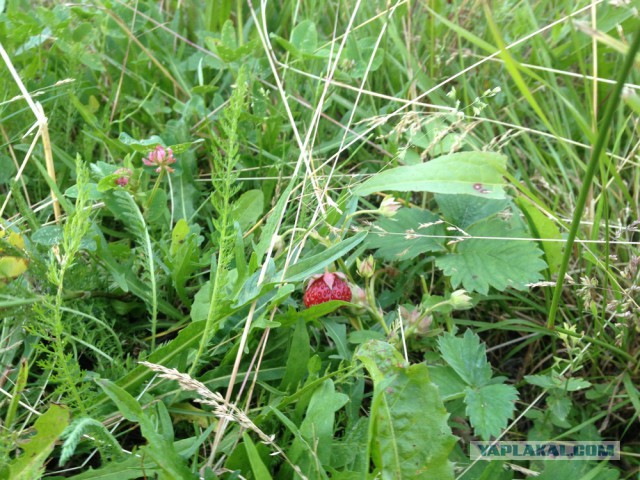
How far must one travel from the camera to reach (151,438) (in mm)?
1051

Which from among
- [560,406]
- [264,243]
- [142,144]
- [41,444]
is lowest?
[560,406]

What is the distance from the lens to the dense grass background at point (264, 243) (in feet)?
3.86

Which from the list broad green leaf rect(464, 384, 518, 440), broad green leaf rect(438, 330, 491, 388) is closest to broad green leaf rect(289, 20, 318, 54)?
broad green leaf rect(438, 330, 491, 388)

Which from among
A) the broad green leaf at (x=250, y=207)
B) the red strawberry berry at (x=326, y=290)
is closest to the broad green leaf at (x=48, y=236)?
the broad green leaf at (x=250, y=207)

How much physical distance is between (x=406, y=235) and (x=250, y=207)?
1.26ft

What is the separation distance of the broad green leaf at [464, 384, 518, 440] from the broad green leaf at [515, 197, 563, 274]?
359 millimetres

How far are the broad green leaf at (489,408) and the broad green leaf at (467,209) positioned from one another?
40cm

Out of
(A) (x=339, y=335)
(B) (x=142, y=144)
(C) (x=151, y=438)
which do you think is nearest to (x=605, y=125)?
(A) (x=339, y=335)

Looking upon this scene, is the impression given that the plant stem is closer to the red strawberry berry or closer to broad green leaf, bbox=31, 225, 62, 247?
the red strawberry berry

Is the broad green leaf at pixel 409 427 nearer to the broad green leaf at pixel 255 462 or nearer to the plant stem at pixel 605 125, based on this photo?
the broad green leaf at pixel 255 462

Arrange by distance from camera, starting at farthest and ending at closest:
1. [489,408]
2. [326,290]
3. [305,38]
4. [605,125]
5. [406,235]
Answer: [305,38], [406,235], [326,290], [489,408], [605,125]

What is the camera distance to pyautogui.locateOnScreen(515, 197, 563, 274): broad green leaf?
4.63 feet

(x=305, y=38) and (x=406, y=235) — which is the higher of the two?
(x=305, y=38)

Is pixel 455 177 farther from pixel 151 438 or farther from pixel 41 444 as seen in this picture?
pixel 41 444
